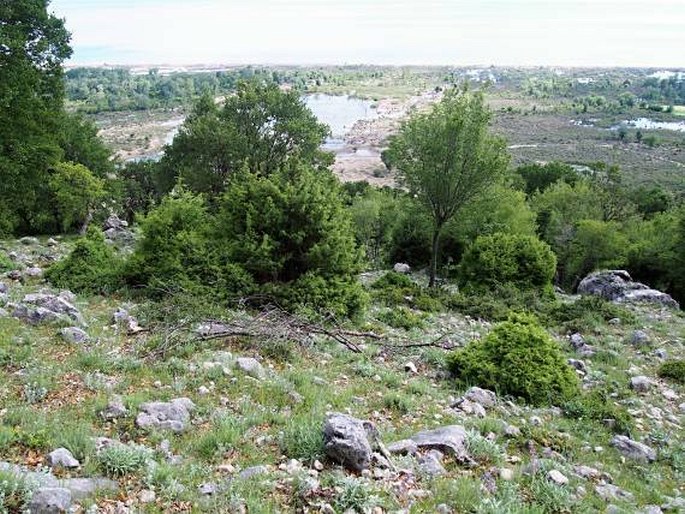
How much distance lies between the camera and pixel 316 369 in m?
10.4

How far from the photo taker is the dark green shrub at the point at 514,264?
2256cm

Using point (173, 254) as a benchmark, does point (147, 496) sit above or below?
below

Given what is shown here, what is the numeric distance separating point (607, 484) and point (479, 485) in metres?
2.19

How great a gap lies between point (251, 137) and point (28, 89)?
45.6ft

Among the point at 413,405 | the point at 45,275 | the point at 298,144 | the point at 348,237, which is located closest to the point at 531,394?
the point at 413,405

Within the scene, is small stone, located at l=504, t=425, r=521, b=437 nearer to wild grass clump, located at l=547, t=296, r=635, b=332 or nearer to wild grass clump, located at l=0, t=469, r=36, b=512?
wild grass clump, located at l=0, t=469, r=36, b=512

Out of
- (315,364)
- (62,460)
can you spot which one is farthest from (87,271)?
(62,460)

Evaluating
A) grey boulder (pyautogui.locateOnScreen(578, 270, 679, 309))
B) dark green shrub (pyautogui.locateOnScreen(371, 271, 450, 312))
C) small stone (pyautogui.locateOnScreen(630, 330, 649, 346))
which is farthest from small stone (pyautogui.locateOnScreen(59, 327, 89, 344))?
grey boulder (pyautogui.locateOnScreen(578, 270, 679, 309))

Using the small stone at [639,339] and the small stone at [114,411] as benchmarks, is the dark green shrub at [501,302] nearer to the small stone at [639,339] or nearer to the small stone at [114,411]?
the small stone at [639,339]

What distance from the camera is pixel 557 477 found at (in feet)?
22.4

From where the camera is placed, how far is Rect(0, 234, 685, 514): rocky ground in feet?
18.8

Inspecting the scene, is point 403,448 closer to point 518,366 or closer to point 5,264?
point 518,366

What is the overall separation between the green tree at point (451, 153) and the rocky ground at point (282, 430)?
12.5 metres

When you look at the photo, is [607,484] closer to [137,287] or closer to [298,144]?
[137,287]
